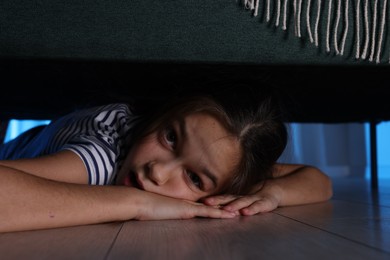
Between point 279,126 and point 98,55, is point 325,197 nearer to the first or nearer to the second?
point 279,126

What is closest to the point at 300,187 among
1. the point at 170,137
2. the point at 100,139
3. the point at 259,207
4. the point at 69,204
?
the point at 259,207

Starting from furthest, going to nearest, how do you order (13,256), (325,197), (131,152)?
(325,197), (131,152), (13,256)

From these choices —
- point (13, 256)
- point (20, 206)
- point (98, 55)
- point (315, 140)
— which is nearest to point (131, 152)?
point (98, 55)

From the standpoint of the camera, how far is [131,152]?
2.89ft

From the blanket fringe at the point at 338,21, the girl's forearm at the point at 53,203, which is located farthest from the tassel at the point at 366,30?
the girl's forearm at the point at 53,203

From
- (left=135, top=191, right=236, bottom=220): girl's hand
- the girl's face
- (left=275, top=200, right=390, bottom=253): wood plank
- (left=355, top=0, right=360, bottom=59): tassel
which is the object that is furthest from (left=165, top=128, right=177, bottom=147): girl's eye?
(left=355, top=0, right=360, bottom=59): tassel

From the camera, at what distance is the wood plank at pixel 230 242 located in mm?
496

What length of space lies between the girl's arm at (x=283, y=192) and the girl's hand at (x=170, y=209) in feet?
0.13

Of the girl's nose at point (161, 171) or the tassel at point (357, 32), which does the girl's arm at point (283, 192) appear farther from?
the tassel at point (357, 32)

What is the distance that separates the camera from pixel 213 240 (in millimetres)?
580

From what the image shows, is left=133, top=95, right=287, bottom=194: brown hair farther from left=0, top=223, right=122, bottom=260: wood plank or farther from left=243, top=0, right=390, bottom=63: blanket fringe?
left=0, top=223, right=122, bottom=260: wood plank

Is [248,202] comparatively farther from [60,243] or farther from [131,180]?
[60,243]

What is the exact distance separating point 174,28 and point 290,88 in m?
0.42

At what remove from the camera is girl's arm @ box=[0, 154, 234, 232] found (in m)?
0.60
